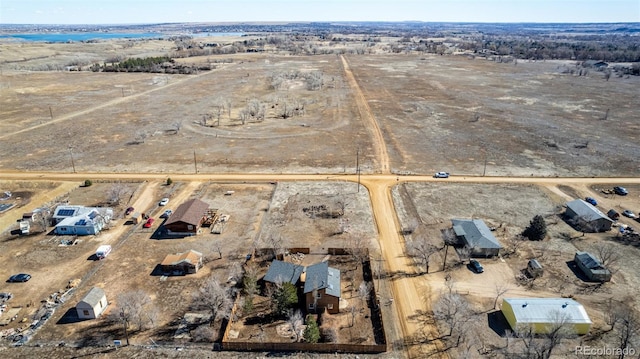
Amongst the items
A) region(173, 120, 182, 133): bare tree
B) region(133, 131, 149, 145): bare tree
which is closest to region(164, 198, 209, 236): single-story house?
region(133, 131, 149, 145): bare tree

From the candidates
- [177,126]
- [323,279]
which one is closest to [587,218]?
[323,279]

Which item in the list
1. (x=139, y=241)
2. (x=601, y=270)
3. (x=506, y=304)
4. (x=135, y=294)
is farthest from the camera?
(x=139, y=241)

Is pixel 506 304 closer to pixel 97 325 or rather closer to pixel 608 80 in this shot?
pixel 97 325

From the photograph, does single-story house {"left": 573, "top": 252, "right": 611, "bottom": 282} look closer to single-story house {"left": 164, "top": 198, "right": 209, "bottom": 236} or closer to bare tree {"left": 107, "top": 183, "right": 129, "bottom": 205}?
single-story house {"left": 164, "top": 198, "right": 209, "bottom": 236}

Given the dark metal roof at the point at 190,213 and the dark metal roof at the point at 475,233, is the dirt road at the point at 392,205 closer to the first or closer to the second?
the dark metal roof at the point at 475,233

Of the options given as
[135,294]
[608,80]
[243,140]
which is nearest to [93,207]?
[135,294]

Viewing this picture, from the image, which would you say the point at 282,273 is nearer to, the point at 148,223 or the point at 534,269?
the point at 148,223

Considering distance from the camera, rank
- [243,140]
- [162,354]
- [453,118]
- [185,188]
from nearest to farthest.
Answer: [162,354] → [185,188] → [243,140] → [453,118]
